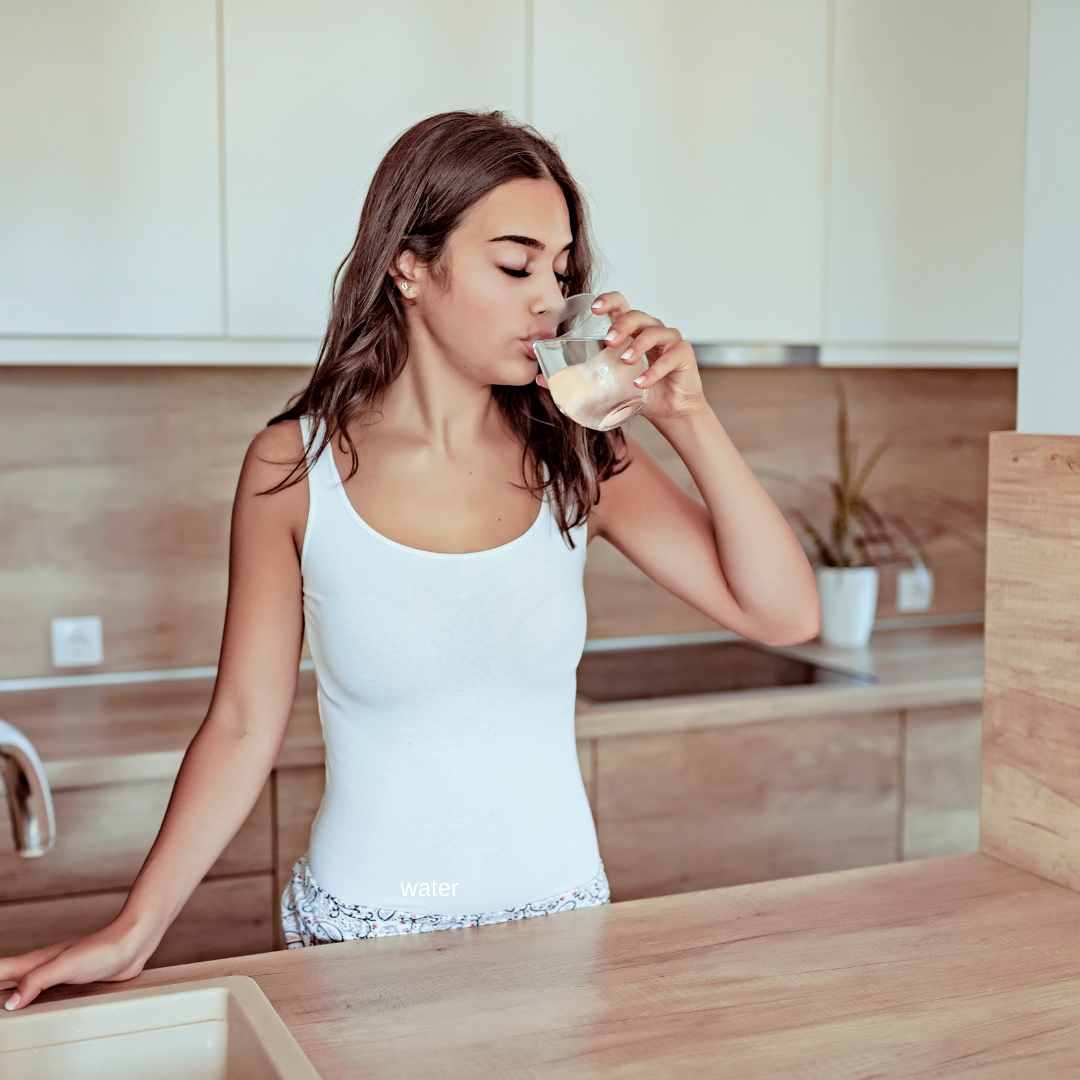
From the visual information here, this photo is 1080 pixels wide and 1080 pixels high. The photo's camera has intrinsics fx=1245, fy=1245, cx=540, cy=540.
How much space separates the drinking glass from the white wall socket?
61.0 inches

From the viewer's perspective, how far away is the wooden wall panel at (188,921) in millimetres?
1864

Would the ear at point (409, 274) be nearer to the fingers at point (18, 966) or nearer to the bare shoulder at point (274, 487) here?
the bare shoulder at point (274, 487)

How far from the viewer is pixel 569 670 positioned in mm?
1333

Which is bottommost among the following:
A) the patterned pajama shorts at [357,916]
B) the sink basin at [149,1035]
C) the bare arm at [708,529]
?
the patterned pajama shorts at [357,916]

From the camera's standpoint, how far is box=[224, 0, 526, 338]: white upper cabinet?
2.02m

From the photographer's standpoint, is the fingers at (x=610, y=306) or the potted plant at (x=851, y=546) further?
the potted plant at (x=851, y=546)

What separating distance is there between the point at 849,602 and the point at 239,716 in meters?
1.75

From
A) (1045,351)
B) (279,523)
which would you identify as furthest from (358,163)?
(1045,351)

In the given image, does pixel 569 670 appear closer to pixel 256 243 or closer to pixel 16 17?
pixel 256 243

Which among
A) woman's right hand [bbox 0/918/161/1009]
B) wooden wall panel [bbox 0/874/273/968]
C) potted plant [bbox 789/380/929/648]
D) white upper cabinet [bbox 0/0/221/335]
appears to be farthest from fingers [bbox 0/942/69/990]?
potted plant [bbox 789/380/929/648]

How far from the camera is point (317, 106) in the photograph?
2.05 m

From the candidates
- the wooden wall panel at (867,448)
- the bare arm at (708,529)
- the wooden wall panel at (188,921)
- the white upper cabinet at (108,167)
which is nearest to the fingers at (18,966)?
the bare arm at (708,529)

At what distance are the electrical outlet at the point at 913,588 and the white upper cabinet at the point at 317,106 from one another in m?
1.52

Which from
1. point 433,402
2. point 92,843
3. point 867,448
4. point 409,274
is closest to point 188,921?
point 92,843
